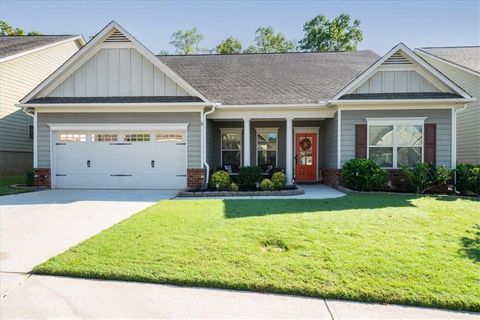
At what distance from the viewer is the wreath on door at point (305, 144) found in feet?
46.6

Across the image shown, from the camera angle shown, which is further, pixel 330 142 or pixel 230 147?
pixel 230 147

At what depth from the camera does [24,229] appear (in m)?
5.69

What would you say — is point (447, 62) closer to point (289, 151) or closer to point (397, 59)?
point (397, 59)

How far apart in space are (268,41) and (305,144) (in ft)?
84.9

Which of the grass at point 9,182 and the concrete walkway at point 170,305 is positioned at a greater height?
the grass at point 9,182

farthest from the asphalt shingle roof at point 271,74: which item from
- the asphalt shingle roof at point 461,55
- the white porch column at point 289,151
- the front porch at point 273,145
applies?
the asphalt shingle roof at point 461,55

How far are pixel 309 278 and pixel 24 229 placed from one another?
207 inches

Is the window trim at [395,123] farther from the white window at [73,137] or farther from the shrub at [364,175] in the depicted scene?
the white window at [73,137]

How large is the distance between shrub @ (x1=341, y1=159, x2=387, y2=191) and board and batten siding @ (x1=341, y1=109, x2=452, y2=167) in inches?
40.1

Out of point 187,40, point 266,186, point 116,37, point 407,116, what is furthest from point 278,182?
point 187,40

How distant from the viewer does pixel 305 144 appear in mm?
14211

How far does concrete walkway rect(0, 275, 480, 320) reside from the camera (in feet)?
9.41

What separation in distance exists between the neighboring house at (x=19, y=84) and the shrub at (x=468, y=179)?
18.0 meters

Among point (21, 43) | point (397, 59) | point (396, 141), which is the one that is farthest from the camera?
point (21, 43)
